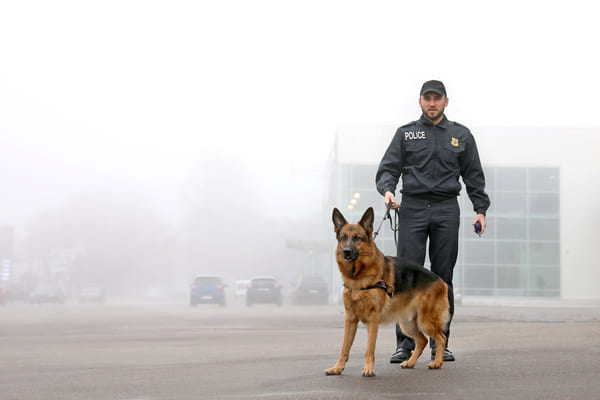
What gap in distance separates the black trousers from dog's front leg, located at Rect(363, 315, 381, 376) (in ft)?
3.87

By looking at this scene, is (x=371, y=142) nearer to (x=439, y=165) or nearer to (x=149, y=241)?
(x=439, y=165)

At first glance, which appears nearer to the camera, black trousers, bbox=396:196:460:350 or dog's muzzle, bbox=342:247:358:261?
dog's muzzle, bbox=342:247:358:261

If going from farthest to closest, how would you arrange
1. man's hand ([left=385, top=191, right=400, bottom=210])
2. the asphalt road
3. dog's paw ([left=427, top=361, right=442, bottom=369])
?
man's hand ([left=385, top=191, right=400, bottom=210]) < dog's paw ([left=427, top=361, right=442, bottom=369]) < the asphalt road

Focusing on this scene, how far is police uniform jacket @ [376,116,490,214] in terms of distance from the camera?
6.25m

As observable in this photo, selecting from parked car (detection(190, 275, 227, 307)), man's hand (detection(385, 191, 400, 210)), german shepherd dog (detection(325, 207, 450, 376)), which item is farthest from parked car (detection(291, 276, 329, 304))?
german shepherd dog (detection(325, 207, 450, 376))

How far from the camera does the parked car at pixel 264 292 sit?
3344 cm

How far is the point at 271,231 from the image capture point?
121 m

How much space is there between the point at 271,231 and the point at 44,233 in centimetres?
3594

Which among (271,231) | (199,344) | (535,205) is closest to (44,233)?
(271,231)

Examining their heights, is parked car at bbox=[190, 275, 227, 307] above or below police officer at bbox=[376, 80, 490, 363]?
below

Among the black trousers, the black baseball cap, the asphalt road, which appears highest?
the black baseball cap

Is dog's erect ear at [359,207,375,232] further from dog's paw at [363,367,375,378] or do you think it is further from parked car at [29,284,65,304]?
parked car at [29,284,65,304]

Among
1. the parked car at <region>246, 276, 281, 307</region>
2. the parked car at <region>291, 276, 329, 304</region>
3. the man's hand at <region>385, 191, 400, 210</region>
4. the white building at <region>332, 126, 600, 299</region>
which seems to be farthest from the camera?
the white building at <region>332, 126, 600, 299</region>

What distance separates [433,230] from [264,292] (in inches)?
1093
